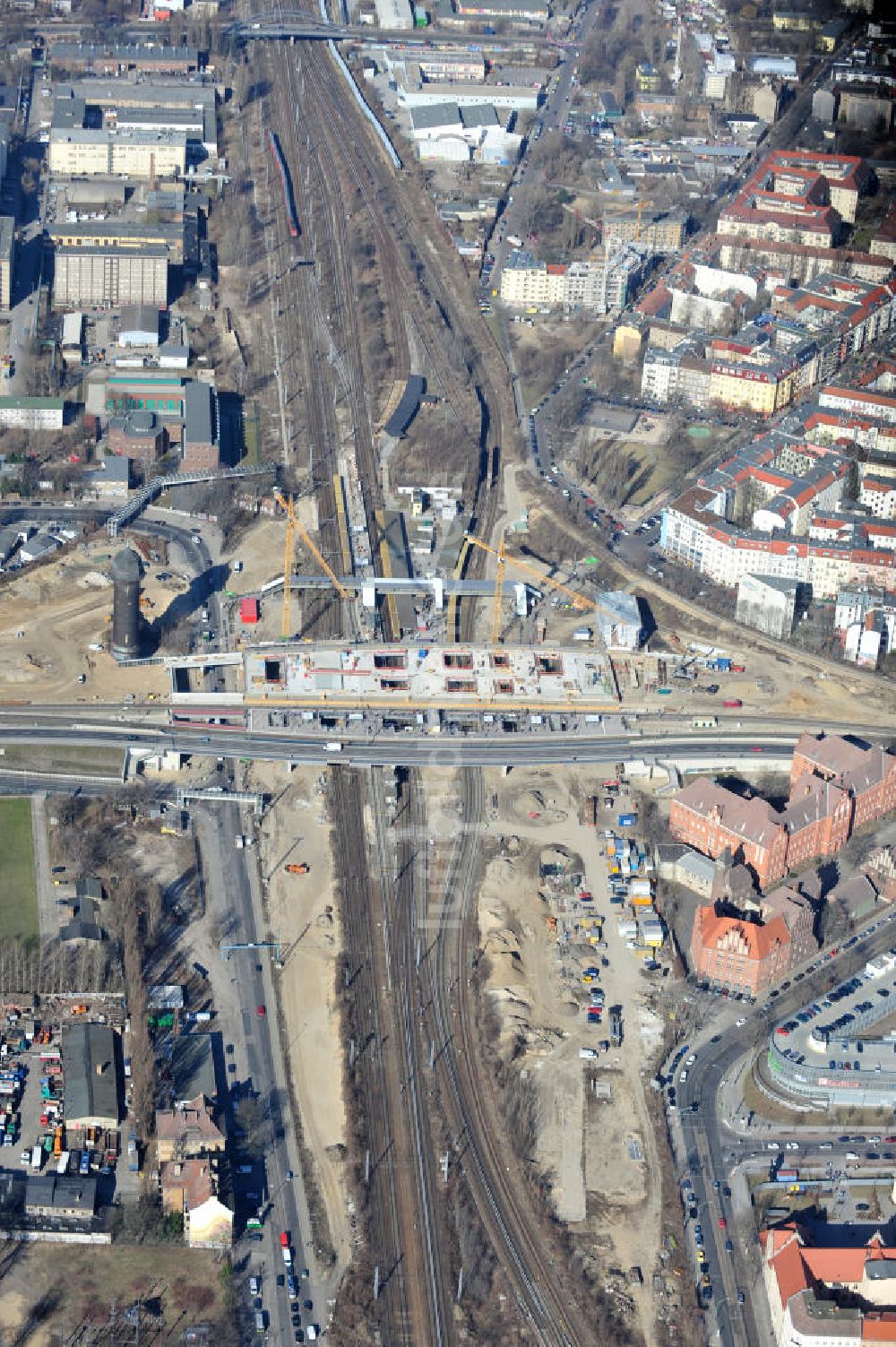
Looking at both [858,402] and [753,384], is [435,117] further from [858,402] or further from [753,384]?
[858,402]

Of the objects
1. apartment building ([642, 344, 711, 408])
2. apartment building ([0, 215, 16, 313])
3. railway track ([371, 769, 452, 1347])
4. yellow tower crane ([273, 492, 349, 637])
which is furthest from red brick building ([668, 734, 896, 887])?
apartment building ([0, 215, 16, 313])

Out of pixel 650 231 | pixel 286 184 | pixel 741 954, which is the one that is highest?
pixel 286 184

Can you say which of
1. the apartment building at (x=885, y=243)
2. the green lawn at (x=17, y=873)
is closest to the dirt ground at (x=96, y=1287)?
the green lawn at (x=17, y=873)

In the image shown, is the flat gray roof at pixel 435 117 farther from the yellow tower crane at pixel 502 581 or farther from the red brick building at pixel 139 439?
the yellow tower crane at pixel 502 581

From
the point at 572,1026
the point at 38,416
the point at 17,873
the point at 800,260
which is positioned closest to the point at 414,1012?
the point at 572,1026

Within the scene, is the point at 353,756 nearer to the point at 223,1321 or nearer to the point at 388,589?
the point at 388,589

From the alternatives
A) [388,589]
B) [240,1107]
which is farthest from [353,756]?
[240,1107]
